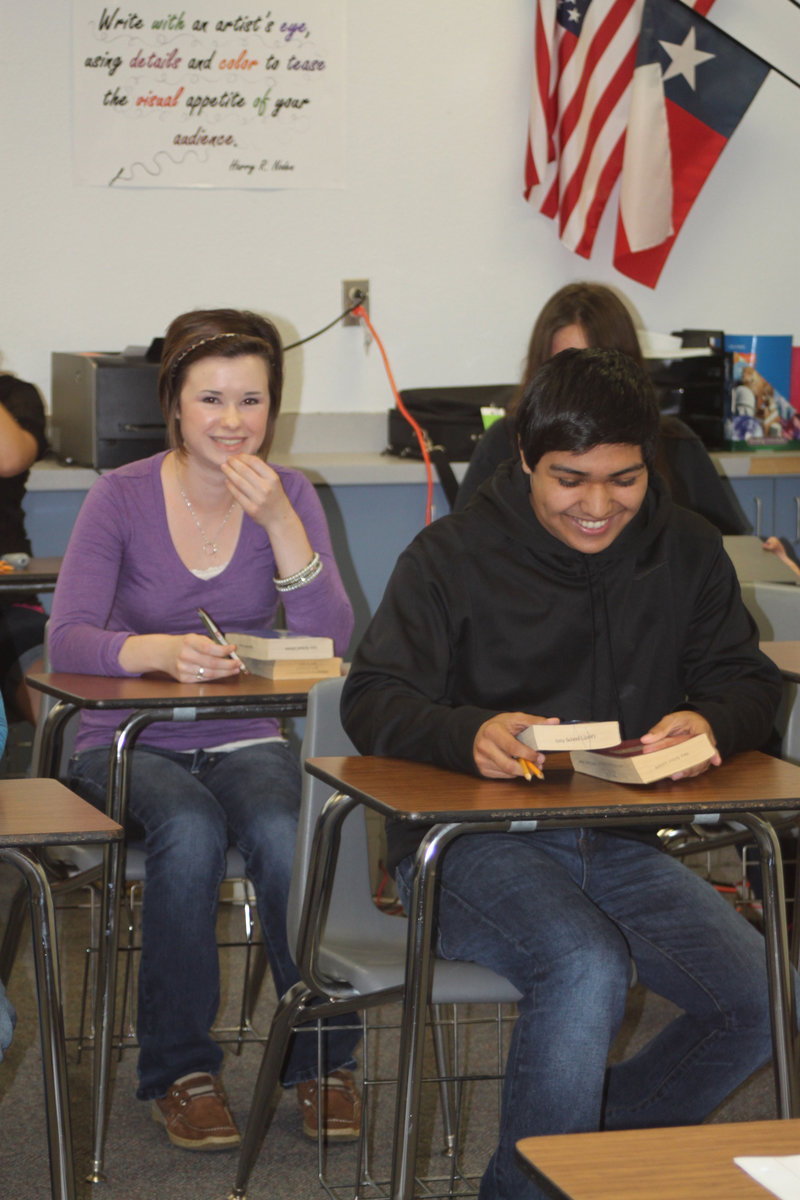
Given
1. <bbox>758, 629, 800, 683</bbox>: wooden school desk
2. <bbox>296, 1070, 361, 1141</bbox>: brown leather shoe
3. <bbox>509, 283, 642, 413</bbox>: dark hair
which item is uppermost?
<bbox>509, 283, 642, 413</bbox>: dark hair

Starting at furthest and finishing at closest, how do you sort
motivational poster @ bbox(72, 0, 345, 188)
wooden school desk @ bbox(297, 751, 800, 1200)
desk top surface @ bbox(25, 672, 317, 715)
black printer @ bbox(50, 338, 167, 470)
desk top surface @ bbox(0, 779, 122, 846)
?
1. motivational poster @ bbox(72, 0, 345, 188)
2. black printer @ bbox(50, 338, 167, 470)
3. desk top surface @ bbox(25, 672, 317, 715)
4. wooden school desk @ bbox(297, 751, 800, 1200)
5. desk top surface @ bbox(0, 779, 122, 846)

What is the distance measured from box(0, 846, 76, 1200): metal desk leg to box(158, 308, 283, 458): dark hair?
46.9 inches

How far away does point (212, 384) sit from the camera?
2.50m

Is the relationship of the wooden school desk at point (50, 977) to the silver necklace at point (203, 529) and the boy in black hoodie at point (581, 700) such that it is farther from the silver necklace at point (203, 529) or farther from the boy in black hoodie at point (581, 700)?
the silver necklace at point (203, 529)

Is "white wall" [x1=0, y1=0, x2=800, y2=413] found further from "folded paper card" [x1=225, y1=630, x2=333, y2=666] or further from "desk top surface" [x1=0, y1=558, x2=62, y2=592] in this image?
"folded paper card" [x1=225, y1=630, x2=333, y2=666]

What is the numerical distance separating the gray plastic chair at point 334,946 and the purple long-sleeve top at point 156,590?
439 millimetres

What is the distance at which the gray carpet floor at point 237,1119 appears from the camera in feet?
6.89

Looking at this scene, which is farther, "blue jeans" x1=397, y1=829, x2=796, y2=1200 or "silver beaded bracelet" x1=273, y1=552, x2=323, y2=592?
"silver beaded bracelet" x1=273, y1=552, x2=323, y2=592

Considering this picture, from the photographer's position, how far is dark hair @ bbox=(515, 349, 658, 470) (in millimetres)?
1864

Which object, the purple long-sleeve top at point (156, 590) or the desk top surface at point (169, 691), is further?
the purple long-sleeve top at point (156, 590)

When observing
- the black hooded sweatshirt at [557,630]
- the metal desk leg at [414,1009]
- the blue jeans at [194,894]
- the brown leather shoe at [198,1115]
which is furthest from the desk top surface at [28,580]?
the metal desk leg at [414,1009]

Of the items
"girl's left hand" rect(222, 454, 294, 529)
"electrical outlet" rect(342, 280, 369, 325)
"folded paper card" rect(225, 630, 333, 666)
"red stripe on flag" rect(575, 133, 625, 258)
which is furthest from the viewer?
"red stripe on flag" rect(575, 133, 625, 258)

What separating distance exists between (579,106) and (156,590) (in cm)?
257

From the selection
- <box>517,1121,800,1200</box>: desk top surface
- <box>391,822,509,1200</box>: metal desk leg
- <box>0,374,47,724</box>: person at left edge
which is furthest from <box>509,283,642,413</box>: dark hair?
<box>517,1121,800,1200</box>: desk top surface
